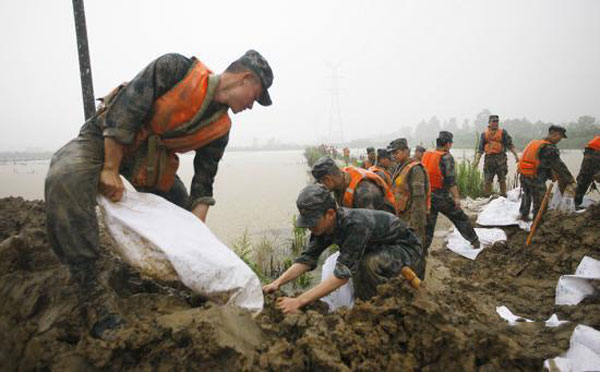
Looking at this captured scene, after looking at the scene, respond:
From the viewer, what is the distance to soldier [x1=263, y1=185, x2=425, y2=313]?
6.25ft

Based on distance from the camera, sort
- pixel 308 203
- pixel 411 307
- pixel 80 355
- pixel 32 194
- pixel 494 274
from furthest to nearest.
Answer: pixel 32 194 → pixel 494 274 → pixel 308 203 → pixel 411 307 → pixel 80 355

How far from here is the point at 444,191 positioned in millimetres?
4344

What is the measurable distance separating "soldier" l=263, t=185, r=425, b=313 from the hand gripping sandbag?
29cm

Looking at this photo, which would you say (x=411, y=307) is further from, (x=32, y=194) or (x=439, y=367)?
(x=32, y=194)

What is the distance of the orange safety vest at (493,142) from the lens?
6.66 metres

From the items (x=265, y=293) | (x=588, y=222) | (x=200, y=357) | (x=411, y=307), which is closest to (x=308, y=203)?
(x=265, y=293)

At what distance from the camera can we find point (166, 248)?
151 centimetres

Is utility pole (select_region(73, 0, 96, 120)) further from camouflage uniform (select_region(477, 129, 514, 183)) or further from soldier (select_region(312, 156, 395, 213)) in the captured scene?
camouflage uniform (select_region(477, 129, 514, 183))

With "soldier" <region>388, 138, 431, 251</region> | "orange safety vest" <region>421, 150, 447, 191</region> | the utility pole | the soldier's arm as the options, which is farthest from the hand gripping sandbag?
"orange safety vest" <region>421, 150, 447, 191</region>

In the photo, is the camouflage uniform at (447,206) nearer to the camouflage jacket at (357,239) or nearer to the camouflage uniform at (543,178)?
the camouflage uniform at (543,178)

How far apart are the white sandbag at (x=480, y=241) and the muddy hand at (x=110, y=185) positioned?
4.25 meters

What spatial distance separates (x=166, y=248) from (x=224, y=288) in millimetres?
330

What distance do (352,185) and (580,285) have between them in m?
2.02

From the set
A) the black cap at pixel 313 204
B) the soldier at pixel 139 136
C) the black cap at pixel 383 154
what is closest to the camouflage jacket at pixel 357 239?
the black cap at pixel 313 204
